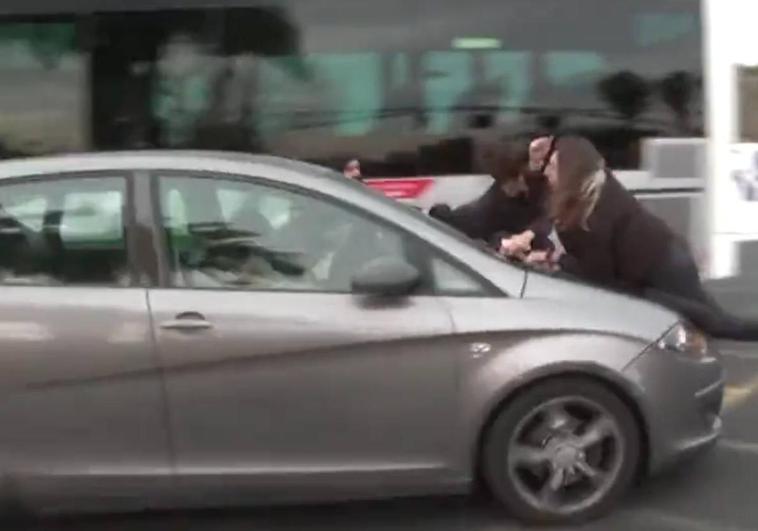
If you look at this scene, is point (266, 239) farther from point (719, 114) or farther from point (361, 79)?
point (719, 114)

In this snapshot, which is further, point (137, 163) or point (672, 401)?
point (672, 401)

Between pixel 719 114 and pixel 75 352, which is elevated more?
pixel 719 114

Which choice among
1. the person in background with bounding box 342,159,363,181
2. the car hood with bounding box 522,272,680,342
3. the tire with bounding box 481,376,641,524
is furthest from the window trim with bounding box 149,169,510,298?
the person in background with bounding box 342,159,363,181

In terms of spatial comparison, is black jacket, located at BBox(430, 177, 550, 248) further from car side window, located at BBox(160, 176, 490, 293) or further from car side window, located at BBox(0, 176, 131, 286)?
car side window, located at BBox(0, 176, 131, 286)

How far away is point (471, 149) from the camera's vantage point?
393 inches

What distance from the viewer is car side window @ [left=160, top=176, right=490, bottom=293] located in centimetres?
543

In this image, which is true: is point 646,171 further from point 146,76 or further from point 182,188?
point 182,188

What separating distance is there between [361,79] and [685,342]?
478cm

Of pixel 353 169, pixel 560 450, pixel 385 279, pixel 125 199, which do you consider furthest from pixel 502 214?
pixel 125 199

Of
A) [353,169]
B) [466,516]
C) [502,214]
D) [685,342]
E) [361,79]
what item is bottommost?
[466,516]

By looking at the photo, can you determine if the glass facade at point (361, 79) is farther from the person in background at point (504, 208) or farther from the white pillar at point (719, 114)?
the person in background at point (504, 208)

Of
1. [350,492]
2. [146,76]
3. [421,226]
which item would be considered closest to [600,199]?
[421,226]

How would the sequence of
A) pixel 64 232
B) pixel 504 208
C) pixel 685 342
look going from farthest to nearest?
pixel 504 208 < pixel 685 342 < pixel 64 232

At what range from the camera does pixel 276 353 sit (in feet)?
17.5
